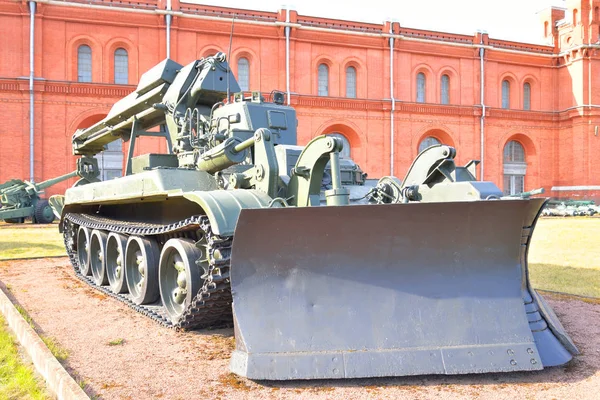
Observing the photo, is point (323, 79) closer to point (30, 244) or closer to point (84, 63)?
point (84, 63)

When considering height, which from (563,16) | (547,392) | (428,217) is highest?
(563,16)

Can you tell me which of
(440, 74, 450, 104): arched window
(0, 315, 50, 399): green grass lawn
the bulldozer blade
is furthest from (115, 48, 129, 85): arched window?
the bulldozer blade

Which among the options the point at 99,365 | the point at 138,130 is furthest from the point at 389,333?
the point at 138,130

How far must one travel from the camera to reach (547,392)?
3.57 meters

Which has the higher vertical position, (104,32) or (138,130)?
(104,32)

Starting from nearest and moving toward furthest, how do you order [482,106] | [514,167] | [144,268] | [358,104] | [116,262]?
[144,268]
[116,262]
[358,104]
[482,106]
[514,167]

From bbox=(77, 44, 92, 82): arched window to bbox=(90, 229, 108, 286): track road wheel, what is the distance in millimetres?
20563

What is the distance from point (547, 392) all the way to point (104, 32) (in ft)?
87.1

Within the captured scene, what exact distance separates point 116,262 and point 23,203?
17130mm

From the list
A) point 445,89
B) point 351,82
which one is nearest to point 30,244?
point 351,82

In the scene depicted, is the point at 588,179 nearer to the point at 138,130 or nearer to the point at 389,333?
the point at 138,130

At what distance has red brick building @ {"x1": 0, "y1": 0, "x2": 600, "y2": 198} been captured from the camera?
2525 centimetres

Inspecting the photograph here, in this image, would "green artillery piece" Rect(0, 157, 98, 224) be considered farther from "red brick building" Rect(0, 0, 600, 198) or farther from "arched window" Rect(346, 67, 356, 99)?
"arched window" Rect(346, 67, 356, 99)

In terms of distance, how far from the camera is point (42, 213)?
22.4 meters
